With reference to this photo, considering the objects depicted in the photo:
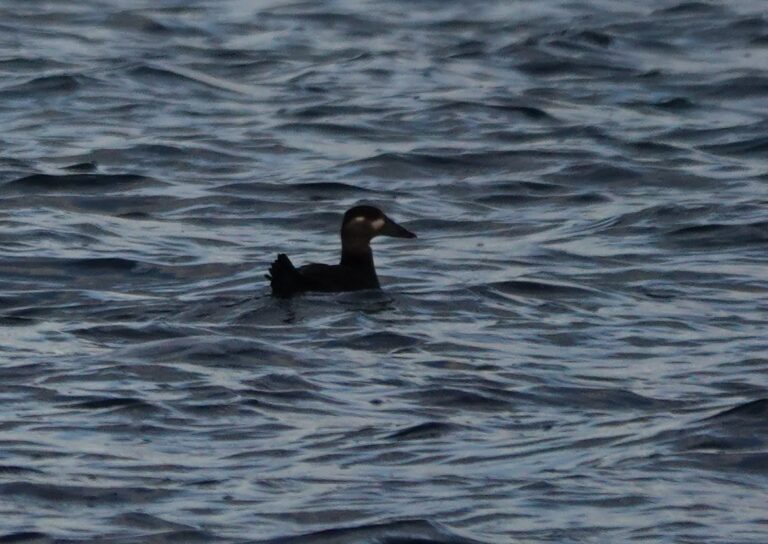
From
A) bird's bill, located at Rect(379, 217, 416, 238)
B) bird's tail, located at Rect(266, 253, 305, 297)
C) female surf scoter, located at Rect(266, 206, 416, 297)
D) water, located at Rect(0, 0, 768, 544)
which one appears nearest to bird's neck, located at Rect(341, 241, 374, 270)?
female surf scoter, located at Rect(266, 206, 416, 297)

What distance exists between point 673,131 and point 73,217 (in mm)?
6245

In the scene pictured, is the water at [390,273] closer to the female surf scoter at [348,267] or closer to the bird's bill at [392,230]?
the female surf scoter at [348,267]

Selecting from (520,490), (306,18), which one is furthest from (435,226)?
(306,18)

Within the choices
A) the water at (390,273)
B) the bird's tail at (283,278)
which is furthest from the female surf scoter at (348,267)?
the water at (390,273)

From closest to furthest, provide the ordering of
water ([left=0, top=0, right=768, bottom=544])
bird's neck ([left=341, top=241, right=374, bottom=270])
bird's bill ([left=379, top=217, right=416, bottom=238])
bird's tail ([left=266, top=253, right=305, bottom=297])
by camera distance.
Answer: water ([left=0, top=0, right=768, bottom=544]) < bird's tail ([left=266, top=253, right=305, bottom=297]) < bird's neck ([left=341, top=241, right=374, bottom=270]) < bird's bill ([left=379, top=217, right=416, bottom=238])

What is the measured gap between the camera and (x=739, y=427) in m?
9.75

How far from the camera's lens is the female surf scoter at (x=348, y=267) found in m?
12.9

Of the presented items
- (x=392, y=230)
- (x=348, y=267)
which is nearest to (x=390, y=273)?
(x=392, y=230)

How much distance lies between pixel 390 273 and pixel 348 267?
41.9 inches

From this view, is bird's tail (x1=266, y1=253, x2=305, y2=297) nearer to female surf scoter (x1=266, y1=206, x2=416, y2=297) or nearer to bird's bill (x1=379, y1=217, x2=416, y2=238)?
female surf scoter (x1=266, y1=206, x2=416, y2=297)

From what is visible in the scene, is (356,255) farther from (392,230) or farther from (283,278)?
(283,278)

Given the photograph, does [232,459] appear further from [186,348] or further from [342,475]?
[186,348]

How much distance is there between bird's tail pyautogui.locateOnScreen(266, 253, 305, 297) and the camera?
12.8m

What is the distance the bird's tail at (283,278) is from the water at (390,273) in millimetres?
125
